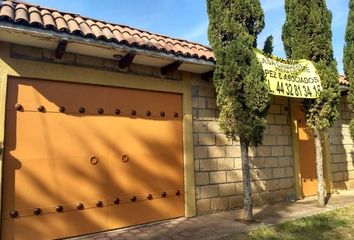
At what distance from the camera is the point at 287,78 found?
7824mm

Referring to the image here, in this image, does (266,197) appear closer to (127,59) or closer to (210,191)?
(210,191)

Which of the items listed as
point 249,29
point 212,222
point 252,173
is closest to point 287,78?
point 249,29

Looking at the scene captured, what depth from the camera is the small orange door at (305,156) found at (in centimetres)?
944

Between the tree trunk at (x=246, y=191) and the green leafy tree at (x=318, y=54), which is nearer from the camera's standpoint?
the tree trunk at (x=246, y=191)

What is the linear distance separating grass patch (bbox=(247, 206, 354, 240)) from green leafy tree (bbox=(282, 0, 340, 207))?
4.04 feet

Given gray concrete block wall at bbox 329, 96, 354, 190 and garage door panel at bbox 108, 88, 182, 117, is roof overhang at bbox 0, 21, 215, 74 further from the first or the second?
gray concrete block wall at bbox 329, 96, 354, 190

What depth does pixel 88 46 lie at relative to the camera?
18.8 ft

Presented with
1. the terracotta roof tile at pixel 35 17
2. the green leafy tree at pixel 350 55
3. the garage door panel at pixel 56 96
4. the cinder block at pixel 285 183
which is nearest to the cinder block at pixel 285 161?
the cinder block at pixel 285 183

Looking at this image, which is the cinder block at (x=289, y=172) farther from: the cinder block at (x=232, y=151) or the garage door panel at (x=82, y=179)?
the garage door panel at (x=82, y=179)

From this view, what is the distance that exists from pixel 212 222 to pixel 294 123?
13.5 feet

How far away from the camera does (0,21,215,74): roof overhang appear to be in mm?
5035

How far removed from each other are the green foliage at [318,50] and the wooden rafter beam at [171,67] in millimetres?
3051

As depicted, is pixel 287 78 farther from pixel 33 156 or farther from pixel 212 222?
pixel 33 156

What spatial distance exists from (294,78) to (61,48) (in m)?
5.04
